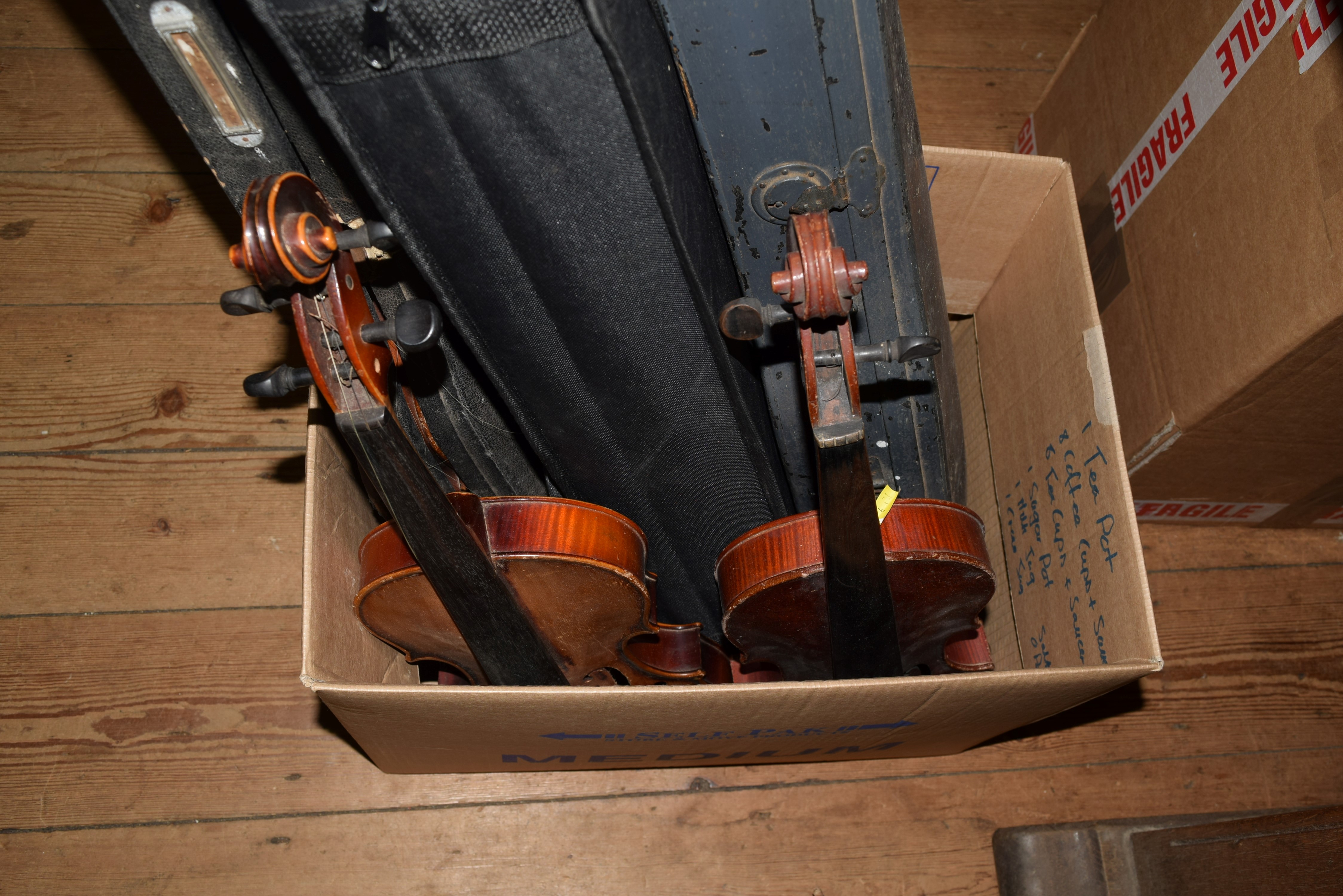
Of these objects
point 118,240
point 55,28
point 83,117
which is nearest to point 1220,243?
point 118,240

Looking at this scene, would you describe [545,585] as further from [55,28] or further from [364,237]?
[55,28]

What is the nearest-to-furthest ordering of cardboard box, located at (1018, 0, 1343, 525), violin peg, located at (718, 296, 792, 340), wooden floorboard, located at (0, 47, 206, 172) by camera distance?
1. violin peg, located at (718, 296, 792, 340)
2. cardboard box, located at (1018, 0, 1343, 525)
3. wooden floorboard, located at (0, 47, 206, 172)

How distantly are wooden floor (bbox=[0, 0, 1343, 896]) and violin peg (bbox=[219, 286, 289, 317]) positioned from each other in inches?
28.9

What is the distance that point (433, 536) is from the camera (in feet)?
3.13

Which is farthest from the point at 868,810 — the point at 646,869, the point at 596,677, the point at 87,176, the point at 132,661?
the point at 87,176

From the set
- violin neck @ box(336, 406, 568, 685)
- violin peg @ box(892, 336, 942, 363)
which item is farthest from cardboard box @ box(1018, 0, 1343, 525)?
violin neck @ box(336, 406, 568, 685)

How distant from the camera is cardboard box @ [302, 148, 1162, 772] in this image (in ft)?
3.21

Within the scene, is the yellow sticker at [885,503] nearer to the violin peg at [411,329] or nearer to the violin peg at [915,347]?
the violin peg at [915,347]

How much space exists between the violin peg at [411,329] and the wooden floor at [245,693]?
73 cm

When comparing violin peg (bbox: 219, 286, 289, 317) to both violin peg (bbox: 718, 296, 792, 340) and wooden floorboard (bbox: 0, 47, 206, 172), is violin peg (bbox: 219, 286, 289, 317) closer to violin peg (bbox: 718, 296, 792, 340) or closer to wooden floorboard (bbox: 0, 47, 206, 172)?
violin peg (bbox: 718, 296, 792, 340)

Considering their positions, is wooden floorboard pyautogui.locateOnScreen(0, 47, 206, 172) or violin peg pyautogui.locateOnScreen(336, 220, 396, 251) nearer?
violin peg pyautogui.locateOnScreen(336, 220, 396, 251)

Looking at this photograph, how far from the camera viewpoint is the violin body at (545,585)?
3.39ft

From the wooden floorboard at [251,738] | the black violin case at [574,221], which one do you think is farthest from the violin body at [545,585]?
the wooden floorboard at [251,738]

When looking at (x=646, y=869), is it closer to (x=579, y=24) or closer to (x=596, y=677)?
(x=596, y=677)
